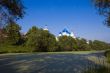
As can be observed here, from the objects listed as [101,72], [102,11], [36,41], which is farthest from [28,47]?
[101,72]

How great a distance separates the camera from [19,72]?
15.9 metres

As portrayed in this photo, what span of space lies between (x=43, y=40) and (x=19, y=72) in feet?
177

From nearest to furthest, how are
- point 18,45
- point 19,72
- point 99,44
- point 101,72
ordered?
point 101,72 < point 19,72 < point 18,45 < point 99,44

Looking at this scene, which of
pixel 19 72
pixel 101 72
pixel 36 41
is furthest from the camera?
pixel 36 41

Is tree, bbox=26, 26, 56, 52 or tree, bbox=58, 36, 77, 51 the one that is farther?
tree, bbox=58, 36, 77, 51

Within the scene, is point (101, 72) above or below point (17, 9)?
below

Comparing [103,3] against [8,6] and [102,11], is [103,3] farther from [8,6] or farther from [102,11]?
[8,6]

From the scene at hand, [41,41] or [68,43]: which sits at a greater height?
[68,43]

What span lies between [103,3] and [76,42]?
2891 inches

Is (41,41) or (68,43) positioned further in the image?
(68,43)

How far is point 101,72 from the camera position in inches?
461

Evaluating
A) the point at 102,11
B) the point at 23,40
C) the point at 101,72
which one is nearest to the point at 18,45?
the point at 23,40

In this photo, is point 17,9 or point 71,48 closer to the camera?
point 17,9

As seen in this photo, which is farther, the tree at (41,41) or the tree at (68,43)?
the tree at (68,43)
